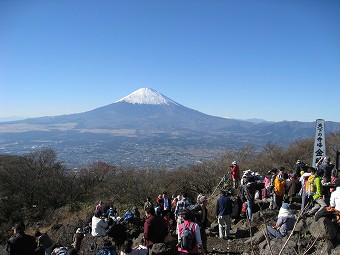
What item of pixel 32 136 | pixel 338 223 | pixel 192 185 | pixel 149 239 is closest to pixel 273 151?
pixel 192 185

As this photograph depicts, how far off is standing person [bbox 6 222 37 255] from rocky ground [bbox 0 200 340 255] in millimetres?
2015

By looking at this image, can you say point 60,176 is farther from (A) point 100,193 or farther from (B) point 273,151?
(B) point 273,151

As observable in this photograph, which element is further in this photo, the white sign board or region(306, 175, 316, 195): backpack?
the white sign board

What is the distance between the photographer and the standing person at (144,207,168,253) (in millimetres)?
5558

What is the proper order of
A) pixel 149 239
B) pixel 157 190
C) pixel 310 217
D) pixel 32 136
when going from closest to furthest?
pixel 149 239 → pixel 310 217 → pixel 157 190 → pixel 32 136

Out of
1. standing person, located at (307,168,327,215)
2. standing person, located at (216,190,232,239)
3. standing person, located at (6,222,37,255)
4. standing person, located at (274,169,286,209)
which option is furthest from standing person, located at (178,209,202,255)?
standing person, located at (274,169,286,209)

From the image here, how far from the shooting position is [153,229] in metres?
5.68

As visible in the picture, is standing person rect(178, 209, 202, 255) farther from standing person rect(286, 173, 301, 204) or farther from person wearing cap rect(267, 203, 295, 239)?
standing person rect(286, 173, 301, 204)

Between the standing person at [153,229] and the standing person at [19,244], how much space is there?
91.6 inches

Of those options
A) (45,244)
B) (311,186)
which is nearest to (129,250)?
(45,244)

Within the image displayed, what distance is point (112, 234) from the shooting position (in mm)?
7594

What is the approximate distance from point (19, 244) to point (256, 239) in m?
5.07

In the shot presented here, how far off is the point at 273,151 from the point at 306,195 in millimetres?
15296

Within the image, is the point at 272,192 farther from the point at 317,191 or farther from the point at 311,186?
the point at 317,191
